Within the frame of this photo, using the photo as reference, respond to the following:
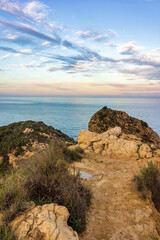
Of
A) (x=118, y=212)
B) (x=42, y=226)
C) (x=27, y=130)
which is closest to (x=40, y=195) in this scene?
(x=42, y=226)

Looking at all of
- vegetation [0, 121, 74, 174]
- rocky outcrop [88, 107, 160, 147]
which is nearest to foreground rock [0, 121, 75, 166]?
vegetation [0, 121, 74, 174]

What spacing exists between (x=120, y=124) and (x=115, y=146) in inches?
386

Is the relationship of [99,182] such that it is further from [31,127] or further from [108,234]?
[31,127]

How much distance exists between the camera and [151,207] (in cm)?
475

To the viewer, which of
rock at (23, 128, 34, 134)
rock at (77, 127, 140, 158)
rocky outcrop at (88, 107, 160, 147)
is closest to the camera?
rock at (77, 127, 140, 158)

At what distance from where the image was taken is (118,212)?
14.8 feet

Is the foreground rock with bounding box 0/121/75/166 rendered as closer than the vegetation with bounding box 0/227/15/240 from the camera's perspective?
No

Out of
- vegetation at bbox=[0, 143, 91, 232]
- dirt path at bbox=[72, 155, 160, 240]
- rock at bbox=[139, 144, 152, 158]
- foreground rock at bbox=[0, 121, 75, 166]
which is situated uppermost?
vegetation at bbox=[0, 143, 91, 232]

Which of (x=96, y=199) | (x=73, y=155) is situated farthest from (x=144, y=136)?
(x=96, y=199)

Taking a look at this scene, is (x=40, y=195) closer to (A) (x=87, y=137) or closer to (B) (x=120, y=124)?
(A) (x=87, y=137)

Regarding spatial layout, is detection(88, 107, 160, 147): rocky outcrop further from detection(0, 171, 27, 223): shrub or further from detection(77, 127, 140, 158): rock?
detection(0, 171, 27, 223): shrub

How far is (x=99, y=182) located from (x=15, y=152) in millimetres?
12817

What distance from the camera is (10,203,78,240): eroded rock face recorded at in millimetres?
2635

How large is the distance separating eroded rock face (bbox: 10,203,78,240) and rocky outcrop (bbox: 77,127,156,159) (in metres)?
7.48
